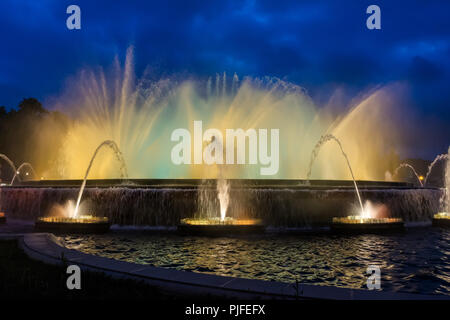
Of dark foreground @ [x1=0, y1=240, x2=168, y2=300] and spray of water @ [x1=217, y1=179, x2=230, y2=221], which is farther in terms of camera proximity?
spray of water @ [x1=217, y1=179, x2=230, y2=221]

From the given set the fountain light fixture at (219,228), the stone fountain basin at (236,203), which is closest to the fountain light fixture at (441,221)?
the stone fountain basin at (236,203)

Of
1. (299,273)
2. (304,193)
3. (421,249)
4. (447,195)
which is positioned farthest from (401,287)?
(447,195)

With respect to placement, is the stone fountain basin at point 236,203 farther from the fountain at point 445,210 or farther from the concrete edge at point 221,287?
the concrete edge at point 221,287

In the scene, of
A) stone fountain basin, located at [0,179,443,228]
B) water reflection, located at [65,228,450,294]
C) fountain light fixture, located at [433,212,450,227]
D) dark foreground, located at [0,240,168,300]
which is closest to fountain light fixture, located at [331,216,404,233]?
water reflection, located at [65,228,450,294]

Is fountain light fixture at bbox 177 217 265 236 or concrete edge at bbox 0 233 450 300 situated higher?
concrete edge at bbox 0 233 450 300

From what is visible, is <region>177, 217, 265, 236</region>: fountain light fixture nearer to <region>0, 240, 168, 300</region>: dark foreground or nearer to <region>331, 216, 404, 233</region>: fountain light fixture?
<region>331, 216, 404, 233</region>: fountain light fixture

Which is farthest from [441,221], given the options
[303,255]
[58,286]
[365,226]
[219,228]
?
[58,286]

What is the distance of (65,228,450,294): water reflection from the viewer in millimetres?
7711

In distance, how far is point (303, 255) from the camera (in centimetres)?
1002

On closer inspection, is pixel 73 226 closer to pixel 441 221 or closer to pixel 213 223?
pixel 213 223

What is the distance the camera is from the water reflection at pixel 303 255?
7.71 meters

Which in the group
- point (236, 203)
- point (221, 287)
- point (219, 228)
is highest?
point (236, 203)

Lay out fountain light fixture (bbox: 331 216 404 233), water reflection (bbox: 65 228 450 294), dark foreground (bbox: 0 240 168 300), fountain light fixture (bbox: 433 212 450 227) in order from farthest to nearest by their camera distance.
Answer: fountain light fixture (bbox: 433 212 450 227)
fountain light fixture (bbox: 331 216 404 233)
water reflection (bbox: 65 228 450 294)
dark foreground (bbox: 0 240 168 300)
